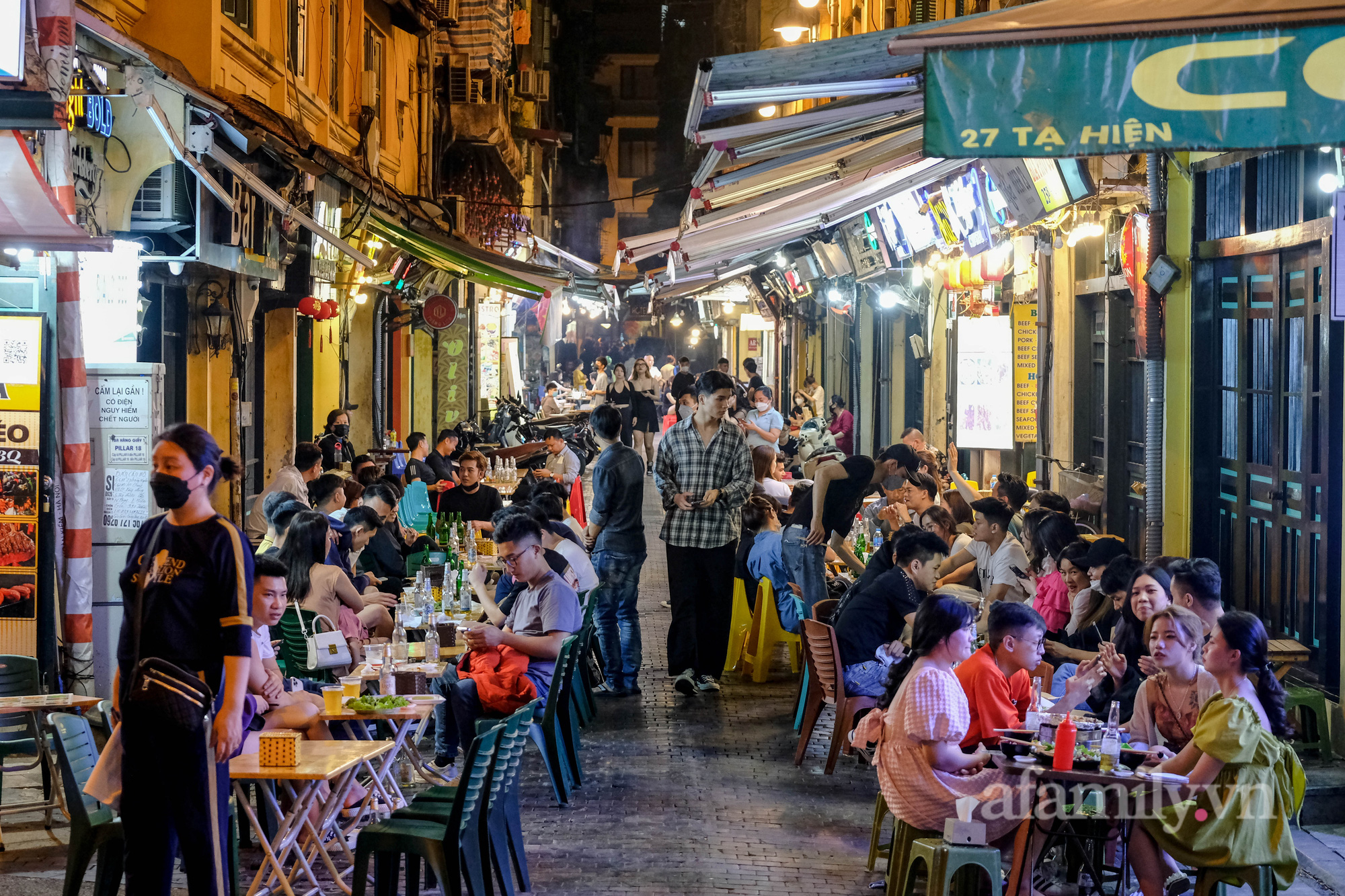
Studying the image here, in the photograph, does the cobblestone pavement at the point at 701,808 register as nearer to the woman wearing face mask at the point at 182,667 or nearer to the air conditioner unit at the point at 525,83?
the woman wearing face mask at the point at 182,667

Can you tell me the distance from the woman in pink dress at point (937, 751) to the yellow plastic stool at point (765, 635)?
5.01 m

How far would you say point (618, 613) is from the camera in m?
10.3

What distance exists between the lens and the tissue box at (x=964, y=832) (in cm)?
532

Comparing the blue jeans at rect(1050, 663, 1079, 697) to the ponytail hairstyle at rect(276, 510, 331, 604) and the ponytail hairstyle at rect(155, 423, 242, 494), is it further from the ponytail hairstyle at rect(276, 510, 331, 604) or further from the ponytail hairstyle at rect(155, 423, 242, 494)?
the ponytail hairstyle at rect(155, 423, 242, 494)

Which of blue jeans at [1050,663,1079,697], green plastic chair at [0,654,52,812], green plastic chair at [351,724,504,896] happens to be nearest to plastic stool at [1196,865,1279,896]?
blue jeans at [1050,663,1079,697]

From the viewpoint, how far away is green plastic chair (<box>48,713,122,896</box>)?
5473 millimetres

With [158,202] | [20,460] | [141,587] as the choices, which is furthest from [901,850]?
[158,202]

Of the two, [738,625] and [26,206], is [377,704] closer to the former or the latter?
[26,206]

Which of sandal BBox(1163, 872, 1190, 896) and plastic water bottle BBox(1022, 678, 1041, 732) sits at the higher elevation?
plastic water bottle BBox(1022, 678, 1041, 732)

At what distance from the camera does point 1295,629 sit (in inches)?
324

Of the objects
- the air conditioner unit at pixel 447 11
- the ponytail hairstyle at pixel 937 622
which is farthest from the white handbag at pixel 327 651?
the air conditioner unit at pixel 447 11

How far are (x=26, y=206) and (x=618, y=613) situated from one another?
495cm

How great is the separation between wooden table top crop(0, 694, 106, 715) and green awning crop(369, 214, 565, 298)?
10.1 meters

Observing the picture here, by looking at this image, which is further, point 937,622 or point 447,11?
point 447,11
